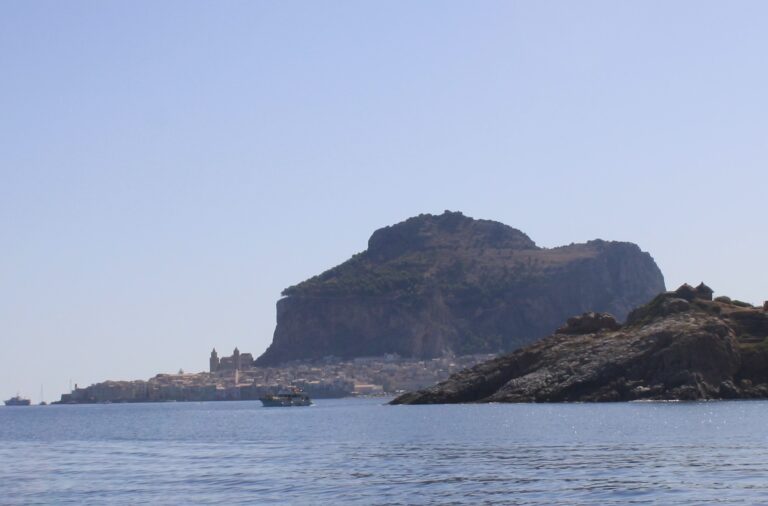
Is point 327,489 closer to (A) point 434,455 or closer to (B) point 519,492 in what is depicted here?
(B) point 519,492

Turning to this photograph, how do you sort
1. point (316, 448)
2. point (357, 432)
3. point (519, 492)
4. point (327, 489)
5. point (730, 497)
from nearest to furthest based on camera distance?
point (730, 497) < point (519, 492) < point (327, 489) < point (316, 448) < point (357, 432)

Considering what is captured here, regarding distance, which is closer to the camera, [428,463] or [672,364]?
[428,463]

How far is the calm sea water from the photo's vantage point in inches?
2522

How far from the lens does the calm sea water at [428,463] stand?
64.1 metres

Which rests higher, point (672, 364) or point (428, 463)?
point (672, 364)

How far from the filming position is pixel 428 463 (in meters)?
83.8

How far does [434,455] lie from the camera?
9112cm

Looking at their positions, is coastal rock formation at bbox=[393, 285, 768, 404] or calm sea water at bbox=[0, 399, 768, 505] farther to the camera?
coastal rock formation at bbox=[393, 285, 768, 404]

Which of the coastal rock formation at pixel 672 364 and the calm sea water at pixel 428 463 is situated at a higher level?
the coastal rock formation at pixel 672 364

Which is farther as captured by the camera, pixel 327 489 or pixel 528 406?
pixel 528 406

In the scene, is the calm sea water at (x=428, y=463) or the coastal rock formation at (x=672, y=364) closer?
the calm sea water at (x=428, y=463)

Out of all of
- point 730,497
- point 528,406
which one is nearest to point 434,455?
point 730,497

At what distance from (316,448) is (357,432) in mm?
29350

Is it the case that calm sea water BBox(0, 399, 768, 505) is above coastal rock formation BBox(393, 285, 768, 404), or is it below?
below
